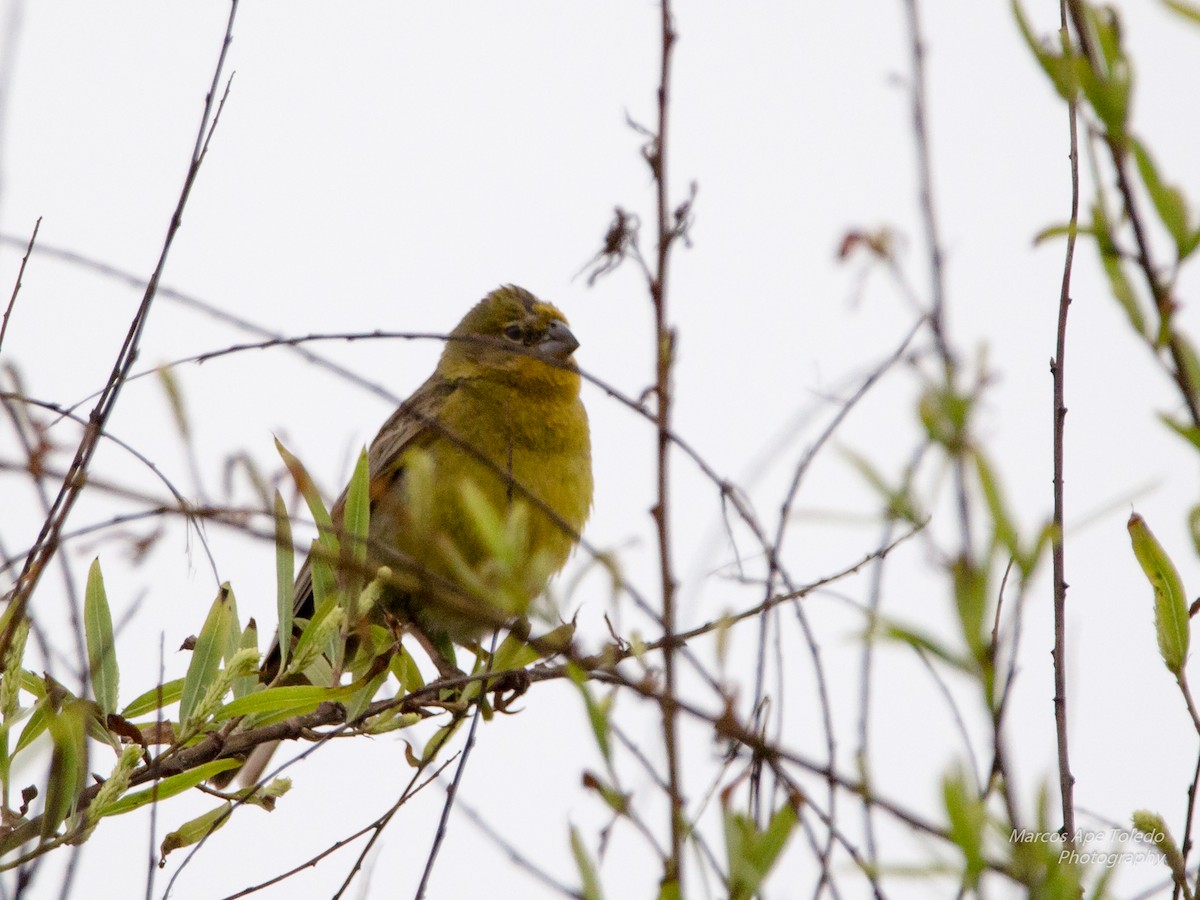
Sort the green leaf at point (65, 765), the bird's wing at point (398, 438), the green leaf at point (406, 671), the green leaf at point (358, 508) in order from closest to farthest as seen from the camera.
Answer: the green leaf at point (65, 765)
the green leaf at point (358, 508)
the green leaf at point (406, 671)
the bird's wing at point (398, 438)

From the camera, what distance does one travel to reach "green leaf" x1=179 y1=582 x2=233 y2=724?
3.06 m

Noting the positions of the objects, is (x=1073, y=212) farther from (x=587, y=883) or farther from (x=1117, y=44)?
(x=587, y=883)

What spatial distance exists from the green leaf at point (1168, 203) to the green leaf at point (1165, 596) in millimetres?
673

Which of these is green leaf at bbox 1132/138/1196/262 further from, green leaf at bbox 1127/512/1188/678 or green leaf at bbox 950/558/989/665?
green leaf at bbox 1127/512/1188/678

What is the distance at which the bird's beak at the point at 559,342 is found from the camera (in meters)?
6.44

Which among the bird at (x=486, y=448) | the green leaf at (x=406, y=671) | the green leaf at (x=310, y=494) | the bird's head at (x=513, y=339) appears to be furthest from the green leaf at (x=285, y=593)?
the bird's head at (x=513, y=339)

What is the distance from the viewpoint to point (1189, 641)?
7.27 ft

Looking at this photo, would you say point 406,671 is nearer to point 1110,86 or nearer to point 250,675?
point 250,675

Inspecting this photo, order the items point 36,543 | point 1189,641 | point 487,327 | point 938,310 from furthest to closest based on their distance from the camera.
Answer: point 487,327, point 36,543, point 1189,641, point 938,310

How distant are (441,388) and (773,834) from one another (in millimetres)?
4769

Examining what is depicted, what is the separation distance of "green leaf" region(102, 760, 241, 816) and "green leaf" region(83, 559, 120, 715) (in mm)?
228

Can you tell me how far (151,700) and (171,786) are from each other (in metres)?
0.33

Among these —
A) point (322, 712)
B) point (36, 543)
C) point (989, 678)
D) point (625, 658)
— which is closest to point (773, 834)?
point (989, 678)

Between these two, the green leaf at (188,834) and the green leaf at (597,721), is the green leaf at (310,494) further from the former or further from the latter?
the green leaf at (597,721)
